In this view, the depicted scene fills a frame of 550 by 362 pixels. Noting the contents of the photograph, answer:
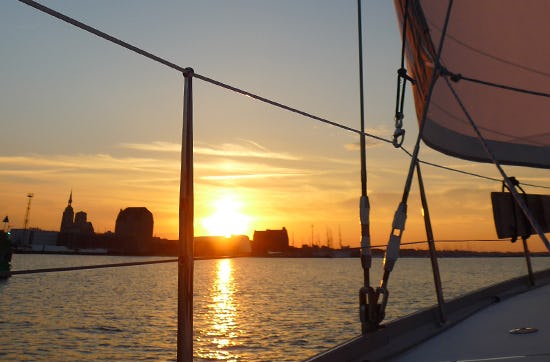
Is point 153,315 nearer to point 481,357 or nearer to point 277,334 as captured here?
point 277,334

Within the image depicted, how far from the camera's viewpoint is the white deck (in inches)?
103

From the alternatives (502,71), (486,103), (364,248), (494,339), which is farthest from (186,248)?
(502,71)

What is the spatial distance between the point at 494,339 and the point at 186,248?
221 centimetres

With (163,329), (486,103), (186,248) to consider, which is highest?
(486,103)

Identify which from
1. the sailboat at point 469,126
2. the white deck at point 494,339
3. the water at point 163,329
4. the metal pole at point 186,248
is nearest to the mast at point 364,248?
the sailboat at point 469,126

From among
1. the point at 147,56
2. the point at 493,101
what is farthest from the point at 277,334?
the point at 147,56

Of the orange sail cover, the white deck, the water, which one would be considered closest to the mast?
the white deck

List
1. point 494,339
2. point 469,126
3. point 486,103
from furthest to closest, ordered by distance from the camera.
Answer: point 486,103 < point 469,126 < point 494,339

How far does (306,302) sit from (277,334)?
689 inches

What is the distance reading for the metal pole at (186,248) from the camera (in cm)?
187

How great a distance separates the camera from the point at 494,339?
10.0ft

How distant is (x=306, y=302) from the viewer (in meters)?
40.4

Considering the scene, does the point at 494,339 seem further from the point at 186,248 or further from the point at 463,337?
the point at 186,248

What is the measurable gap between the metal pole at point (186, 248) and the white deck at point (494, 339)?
1451 mm
